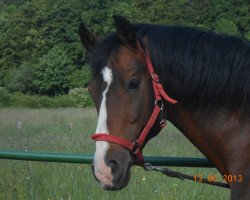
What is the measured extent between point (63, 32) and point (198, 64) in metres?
39.8

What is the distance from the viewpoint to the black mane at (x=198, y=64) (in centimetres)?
248

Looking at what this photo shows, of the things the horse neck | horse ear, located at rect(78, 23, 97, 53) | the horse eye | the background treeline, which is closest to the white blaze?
the horse eye

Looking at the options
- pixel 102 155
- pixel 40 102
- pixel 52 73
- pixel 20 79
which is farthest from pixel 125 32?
pixel 20 79

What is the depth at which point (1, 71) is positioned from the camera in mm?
46375

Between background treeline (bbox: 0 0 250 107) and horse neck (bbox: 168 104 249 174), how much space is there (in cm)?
2271

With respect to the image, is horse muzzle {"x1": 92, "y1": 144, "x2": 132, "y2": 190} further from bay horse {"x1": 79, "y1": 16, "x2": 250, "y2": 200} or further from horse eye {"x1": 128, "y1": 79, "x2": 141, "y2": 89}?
horse eye {"x1": 128, "y1": 79, "x2": 141, "y2": 89}

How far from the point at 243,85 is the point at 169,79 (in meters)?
0.39

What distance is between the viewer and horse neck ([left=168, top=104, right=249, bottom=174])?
248 cm

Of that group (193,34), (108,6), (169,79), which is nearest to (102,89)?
(169,79)

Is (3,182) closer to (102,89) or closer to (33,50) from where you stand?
(102,89)

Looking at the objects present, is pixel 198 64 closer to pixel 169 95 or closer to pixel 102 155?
pixel 169 95

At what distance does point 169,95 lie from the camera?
102 inches

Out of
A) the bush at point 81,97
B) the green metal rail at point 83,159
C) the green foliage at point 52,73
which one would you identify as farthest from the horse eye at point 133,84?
the green foliage at point 52,73

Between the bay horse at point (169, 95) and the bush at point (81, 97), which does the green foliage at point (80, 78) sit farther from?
the bay horse at point (169, 95)
